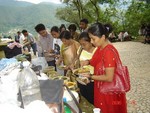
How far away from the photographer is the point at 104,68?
7.95 ft

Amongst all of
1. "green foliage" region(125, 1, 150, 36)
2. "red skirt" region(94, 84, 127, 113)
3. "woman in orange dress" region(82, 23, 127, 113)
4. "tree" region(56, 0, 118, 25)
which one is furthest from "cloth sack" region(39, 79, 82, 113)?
"green foliage" region(125, 1, 150, 36)

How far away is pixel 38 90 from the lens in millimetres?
1660

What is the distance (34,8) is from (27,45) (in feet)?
338

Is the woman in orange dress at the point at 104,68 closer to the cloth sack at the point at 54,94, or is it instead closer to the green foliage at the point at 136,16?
the cloth sack at the point at 54,94

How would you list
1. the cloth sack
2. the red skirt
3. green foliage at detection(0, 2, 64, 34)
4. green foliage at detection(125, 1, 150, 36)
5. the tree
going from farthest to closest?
green foliage at detection(0, 2, 64, 34)
the tree
green foliage at detection(125, 1, 150, 36)
the red skirt
the cloth sack

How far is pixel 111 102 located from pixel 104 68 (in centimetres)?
38

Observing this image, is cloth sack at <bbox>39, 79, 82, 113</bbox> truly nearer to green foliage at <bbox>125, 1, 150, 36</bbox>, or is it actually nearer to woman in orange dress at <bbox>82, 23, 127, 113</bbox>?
woman in orange dress at <bbox>82, 23, 127, 113</bbox>

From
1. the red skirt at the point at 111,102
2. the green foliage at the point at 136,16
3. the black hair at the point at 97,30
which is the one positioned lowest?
the red skirt at the point at 111,102

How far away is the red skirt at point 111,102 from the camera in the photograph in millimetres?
2557

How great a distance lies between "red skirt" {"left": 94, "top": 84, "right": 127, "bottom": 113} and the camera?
256 centimetres

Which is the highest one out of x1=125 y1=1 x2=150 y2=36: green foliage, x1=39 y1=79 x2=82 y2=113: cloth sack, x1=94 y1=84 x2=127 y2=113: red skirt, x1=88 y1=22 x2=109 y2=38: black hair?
x1=125 y1=1 x2=150 y2=36: green foliage

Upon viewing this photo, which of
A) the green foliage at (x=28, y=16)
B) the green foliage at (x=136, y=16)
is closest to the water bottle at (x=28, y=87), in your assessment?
the green foliage at (x=136, y=16)

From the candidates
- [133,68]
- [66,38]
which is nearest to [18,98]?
[66,38]

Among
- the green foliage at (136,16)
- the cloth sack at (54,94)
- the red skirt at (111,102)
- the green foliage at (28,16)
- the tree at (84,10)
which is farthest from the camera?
the green foliage at (28,16)
